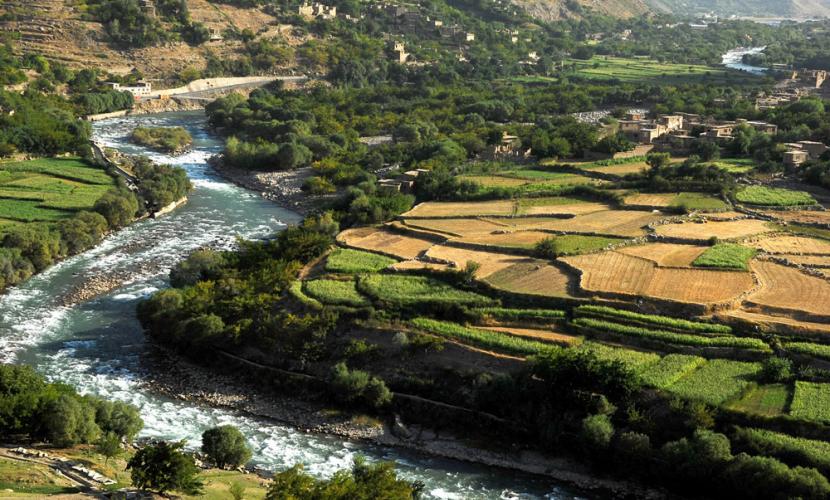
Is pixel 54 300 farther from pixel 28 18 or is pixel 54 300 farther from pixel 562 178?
pixel 28 18

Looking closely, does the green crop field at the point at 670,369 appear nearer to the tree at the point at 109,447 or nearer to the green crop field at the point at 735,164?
the tree at the point at 109,447

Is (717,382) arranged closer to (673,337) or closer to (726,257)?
(673,337)

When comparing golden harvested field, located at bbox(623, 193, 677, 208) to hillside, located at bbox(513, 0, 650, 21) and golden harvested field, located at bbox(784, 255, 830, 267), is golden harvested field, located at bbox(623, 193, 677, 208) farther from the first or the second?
hillside, located at bbox(513, 0, 650, 21)

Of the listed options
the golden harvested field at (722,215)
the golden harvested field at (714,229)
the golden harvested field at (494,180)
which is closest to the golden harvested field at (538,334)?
the golden harvested field at (714,229)

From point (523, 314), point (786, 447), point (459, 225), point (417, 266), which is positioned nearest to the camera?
point (786, 447)

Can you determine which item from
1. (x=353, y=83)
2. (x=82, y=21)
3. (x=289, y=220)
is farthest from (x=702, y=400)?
(x=82, y=21)

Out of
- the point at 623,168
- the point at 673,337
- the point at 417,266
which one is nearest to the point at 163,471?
the point at 673,337

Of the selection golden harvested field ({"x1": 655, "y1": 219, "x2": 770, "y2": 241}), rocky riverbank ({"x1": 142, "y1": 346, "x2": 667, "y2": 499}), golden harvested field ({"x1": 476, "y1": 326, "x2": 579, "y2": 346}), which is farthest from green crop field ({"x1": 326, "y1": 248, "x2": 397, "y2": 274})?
golden harvested field ({"x1": 655, "y1": 219, "x2": 770, "y2": 241})
